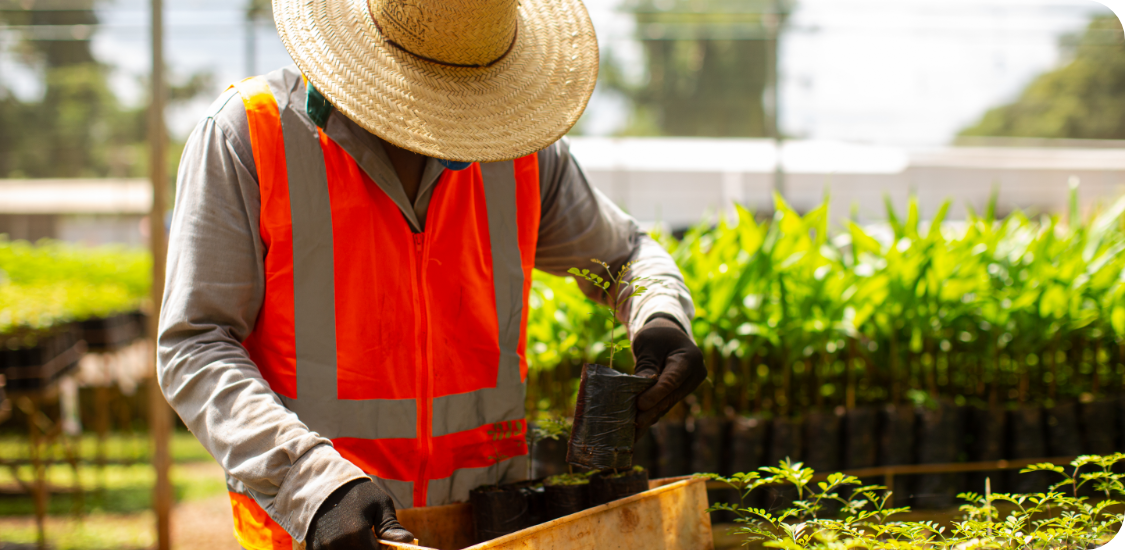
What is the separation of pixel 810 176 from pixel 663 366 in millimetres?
5787

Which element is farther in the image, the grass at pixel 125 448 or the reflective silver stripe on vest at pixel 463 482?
the grass at pixel 125 448

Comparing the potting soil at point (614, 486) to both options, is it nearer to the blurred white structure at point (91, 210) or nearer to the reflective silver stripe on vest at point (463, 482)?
the reflective silver stripe on vest at point (463, 482)

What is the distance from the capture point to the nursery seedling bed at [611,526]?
0.90 m

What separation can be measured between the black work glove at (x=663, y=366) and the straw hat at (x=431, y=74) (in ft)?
1.20

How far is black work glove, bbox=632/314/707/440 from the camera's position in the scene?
3.81ft

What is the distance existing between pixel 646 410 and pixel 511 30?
647 mm

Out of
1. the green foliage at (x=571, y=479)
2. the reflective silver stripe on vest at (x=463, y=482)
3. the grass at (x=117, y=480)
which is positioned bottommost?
the grass at (x=117, y=480)

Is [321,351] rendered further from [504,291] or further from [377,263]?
[504,291]

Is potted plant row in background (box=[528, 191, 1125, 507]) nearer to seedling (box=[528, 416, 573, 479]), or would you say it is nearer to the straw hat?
seedling (box=[528, 416, 573, 479])

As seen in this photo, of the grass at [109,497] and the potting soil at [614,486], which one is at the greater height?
the potting soil at [614,486]

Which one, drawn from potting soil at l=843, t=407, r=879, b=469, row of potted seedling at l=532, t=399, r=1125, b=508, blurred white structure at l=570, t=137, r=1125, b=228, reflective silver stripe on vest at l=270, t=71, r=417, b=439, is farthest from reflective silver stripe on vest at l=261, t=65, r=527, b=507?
blurred white structure at l=570, t=137, r=1125, b=228

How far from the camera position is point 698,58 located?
7.03 metres

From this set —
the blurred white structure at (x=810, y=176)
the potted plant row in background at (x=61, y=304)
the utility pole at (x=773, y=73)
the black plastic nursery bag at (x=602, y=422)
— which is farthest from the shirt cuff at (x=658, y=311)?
the utility pole at (x=773, y=73)

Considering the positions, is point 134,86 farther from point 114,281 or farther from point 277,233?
point 277,233
